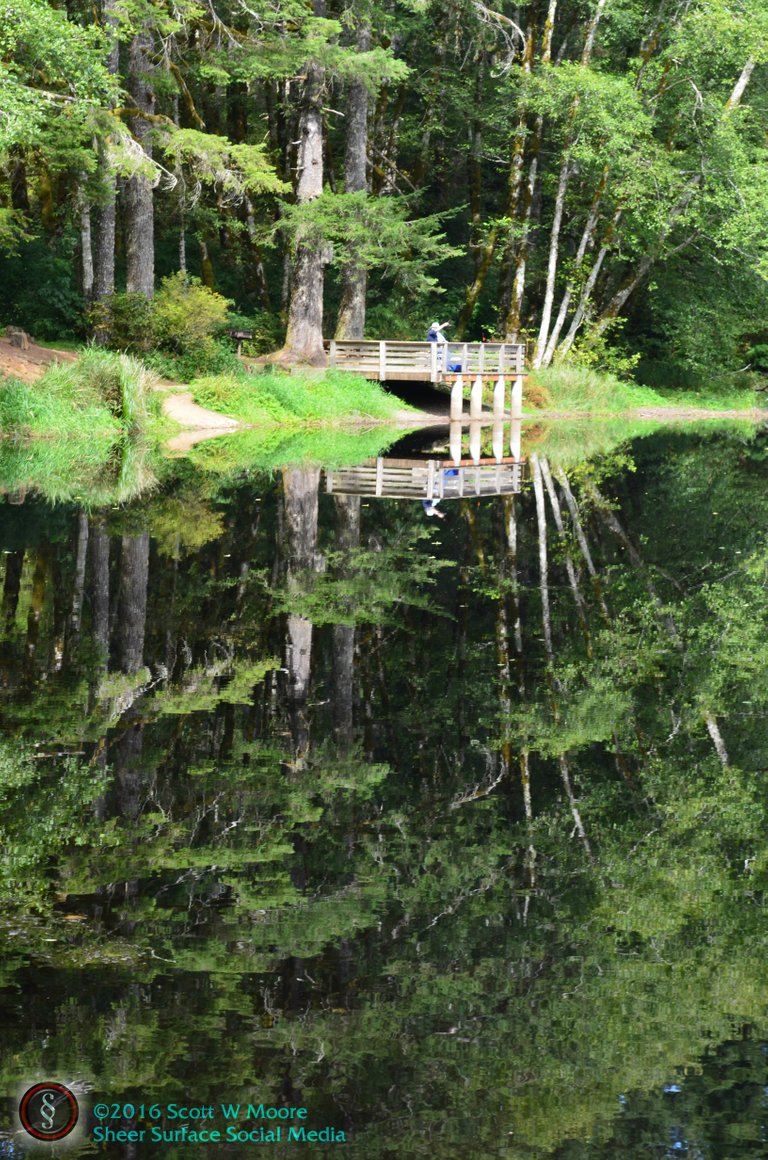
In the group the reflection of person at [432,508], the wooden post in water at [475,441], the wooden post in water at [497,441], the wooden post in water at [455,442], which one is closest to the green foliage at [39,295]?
the wooden post in water at [455,442]

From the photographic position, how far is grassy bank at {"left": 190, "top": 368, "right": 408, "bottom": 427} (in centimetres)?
2670

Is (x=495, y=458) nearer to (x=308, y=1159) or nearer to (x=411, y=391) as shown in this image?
(x=411, y=391)

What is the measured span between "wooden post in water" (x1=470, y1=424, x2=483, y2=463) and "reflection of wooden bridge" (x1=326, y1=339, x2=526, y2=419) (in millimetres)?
481

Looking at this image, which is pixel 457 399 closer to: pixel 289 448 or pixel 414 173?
pixel 289 448

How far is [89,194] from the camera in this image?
83.7 ft

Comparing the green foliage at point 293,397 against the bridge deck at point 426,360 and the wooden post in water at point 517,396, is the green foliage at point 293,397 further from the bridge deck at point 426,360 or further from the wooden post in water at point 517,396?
the wooden post in water at point 517,396

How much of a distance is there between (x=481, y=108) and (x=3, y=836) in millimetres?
35762

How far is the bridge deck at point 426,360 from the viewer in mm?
30500

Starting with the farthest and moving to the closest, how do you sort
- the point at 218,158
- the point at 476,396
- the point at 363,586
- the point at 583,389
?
the point at 583,389, the point at 476,396, the point at 218,158, the point at 363,586

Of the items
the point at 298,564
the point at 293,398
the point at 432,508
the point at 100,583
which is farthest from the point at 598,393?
the point at 100,583

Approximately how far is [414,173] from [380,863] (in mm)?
39559

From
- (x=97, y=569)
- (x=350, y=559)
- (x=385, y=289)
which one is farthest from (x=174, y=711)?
(x=385, y=289)

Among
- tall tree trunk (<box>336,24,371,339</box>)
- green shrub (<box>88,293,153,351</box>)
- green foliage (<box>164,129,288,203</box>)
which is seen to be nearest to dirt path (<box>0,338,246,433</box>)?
green shrub (<box>88,293,153,351</box>)

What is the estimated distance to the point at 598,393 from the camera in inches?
1507
